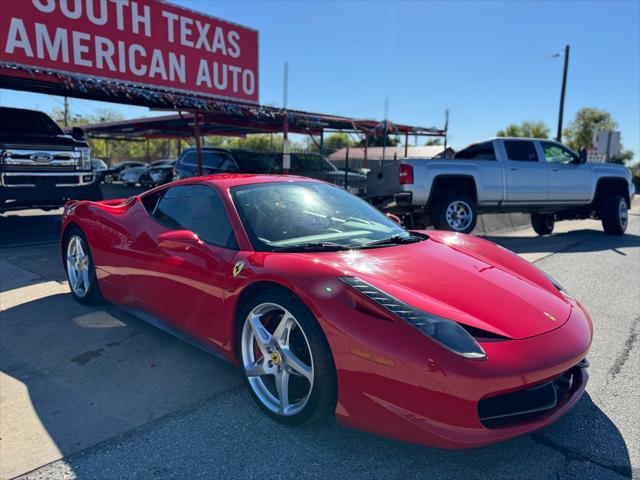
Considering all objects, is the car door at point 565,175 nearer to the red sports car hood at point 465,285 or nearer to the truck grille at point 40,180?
the red sports car hood at point 465,285

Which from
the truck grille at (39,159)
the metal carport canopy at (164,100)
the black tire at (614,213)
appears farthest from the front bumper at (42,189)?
the black tire at (614,213)

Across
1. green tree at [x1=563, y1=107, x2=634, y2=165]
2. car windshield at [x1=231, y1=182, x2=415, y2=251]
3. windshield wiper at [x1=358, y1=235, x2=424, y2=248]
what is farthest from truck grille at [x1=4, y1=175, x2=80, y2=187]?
green tree at [x1=563, y1=107, x2=634, y2=165]

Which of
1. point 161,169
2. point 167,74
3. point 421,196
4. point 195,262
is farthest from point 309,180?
point 161,169

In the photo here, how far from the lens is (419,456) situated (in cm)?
223

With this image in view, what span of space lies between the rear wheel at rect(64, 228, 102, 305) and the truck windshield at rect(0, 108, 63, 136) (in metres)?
5.39

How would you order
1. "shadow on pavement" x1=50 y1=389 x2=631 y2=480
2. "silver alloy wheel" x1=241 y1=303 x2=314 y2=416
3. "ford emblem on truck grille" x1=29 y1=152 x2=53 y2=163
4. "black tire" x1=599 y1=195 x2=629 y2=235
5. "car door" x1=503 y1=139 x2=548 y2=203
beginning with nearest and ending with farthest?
"shadow on pavement" x1=50 y1=389 x2=631 y2=480
"silver alloy wheel" x1=241 y1=303 x2=314 y2=416
"ford emblem on truck grille" x1=29 y1=152 x2=53 y2=163
"car door" x1=503 y1=139 x2=548 y2=203
"black tire" x1=599 y1=195 x2=629 y2=235

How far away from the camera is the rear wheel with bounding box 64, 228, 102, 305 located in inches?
168

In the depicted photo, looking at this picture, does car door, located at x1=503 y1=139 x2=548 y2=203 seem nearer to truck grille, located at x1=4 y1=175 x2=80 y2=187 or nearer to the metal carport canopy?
the metal carport canopy

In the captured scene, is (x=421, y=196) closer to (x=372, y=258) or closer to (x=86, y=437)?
(x=372, y=258)

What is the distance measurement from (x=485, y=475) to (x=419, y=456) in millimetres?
303

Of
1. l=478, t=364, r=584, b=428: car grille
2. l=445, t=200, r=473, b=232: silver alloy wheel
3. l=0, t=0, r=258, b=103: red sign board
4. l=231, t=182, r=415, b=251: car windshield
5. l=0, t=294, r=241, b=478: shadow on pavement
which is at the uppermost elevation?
l=0, t=0, r=258, b=103: red sign board

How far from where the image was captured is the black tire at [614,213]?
32.3 ft

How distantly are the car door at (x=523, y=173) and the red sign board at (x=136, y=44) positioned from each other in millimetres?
8662

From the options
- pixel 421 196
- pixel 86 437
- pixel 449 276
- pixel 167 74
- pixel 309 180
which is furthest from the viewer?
pixel 167 74
